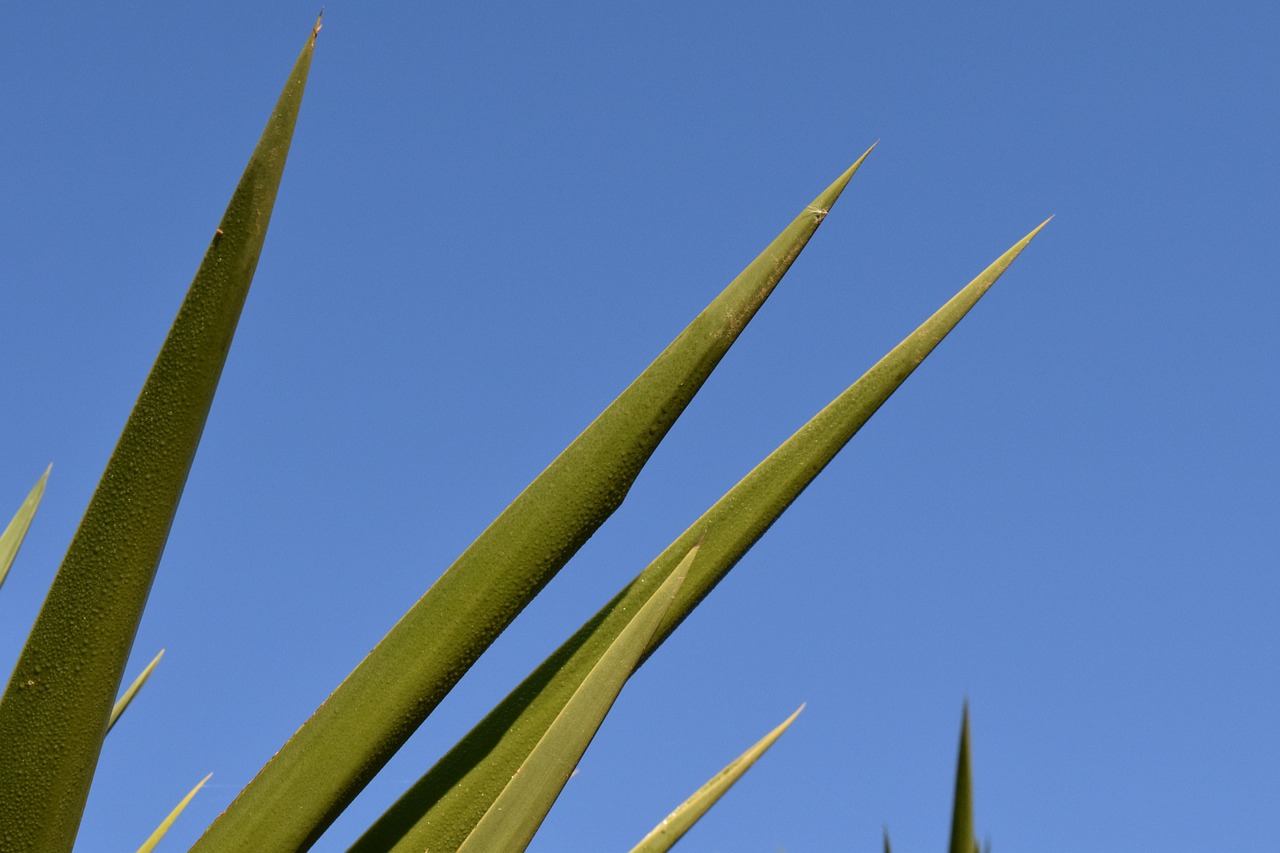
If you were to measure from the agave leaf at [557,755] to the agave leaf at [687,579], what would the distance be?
0.06 meters

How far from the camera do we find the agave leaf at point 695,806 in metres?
0.72

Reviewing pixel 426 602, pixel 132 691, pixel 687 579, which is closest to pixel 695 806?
pixel 687 579

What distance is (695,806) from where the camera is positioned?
78cm

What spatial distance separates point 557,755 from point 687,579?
0.47 feet

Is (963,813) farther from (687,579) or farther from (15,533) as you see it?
(15,533)

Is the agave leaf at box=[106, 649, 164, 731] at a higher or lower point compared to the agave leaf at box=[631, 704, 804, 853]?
higher

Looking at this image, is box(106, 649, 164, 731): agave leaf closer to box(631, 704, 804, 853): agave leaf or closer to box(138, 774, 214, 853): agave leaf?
box(138, 774, 214, 853): agave leaf

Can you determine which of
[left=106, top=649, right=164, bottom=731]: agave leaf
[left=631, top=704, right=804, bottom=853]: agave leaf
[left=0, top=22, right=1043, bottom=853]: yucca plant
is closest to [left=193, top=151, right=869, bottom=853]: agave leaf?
[left=0, top=22, right=1043, bottom=853]: yucca plant

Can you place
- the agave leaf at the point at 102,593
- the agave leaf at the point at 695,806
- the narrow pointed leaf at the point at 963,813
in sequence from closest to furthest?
the agave leaf at the point at 102,593 < the agave leaf at the point at 695,806 < the narrow pointed leaf at the point at 963,813

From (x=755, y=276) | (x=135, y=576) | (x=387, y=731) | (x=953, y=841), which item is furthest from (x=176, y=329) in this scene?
(x=953, y=841)

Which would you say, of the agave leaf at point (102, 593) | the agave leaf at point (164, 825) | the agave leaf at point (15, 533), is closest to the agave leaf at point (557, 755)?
the agave leaf at point (102, 593)

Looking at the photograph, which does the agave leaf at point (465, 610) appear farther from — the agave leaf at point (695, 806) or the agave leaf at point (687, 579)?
the agave leaf at point (695, 806)

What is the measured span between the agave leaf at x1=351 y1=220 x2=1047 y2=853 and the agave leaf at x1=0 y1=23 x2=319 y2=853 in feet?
0.60

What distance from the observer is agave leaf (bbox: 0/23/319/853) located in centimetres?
44
